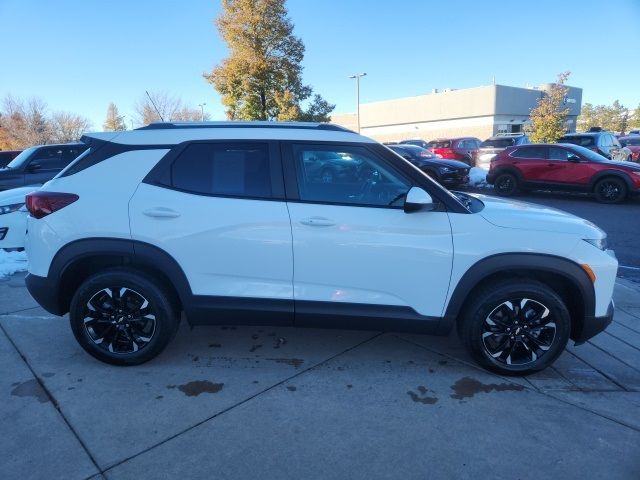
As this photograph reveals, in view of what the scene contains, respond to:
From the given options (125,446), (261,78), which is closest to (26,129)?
(261,78)

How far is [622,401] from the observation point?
3061mm

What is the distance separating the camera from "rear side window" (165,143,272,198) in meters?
3.24

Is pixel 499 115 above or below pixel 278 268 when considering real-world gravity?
above

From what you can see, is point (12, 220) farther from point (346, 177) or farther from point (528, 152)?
point (528, 152)

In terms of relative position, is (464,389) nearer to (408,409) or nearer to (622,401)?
(408,409)

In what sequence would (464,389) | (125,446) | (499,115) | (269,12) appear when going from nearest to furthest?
(125,446), (464,389), (269,12), (499,115)

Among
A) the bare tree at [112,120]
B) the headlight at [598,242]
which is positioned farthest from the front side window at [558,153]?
the bare tree at [112,120]

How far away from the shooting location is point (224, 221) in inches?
124

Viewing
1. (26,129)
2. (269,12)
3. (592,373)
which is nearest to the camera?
(592,373)

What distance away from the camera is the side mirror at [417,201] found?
2.97m

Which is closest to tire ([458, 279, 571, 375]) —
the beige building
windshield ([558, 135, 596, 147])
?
windshield ([558, 135, 596, 147])

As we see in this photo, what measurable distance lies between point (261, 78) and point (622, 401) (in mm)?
20252

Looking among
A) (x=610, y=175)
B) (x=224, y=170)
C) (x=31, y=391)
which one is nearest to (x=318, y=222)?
(x=224, y=170)

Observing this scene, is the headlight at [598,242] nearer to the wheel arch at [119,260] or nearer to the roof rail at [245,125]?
the roof rail at [245,125]
